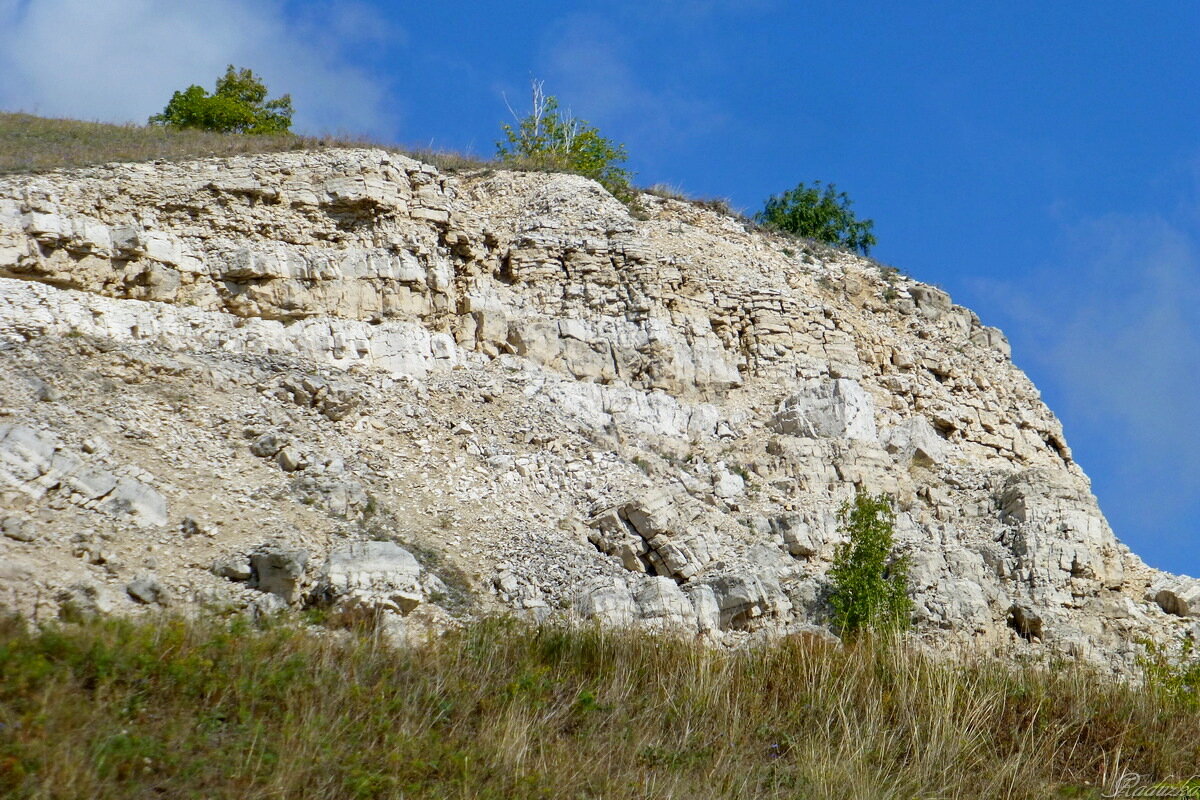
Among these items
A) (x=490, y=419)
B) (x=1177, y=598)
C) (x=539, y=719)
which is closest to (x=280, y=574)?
(x=539, y=719)

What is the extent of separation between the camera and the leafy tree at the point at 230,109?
32.4 meters

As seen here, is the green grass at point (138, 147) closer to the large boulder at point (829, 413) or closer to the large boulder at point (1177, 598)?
the large boulder at point (829, 413)

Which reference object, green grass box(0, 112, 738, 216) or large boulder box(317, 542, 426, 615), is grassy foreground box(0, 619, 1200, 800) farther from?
green grass box(0, 112, 738, 216)

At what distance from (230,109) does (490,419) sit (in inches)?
797

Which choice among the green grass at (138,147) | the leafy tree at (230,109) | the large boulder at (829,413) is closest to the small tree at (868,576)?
the large boulder at (829,413)

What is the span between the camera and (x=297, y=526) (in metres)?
13.2

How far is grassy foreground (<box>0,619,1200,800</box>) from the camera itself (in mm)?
6480

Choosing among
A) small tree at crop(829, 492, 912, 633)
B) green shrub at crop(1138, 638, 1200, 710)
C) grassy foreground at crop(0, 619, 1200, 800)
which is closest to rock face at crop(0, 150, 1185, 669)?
small tree at crop(829, 492, 912, 633)

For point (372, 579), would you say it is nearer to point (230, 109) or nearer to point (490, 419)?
point (490, 419)

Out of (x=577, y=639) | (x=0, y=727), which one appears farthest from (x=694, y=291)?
(x=0, y=727)

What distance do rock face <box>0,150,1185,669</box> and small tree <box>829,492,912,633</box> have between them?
0.47 m

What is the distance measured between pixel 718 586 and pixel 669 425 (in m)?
4.39

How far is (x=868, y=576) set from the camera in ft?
49.3

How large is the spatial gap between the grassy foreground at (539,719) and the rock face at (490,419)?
2.84 meters
